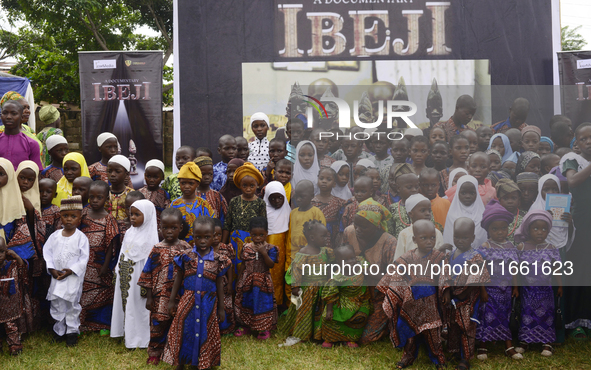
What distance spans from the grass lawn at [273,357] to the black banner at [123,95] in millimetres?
4160

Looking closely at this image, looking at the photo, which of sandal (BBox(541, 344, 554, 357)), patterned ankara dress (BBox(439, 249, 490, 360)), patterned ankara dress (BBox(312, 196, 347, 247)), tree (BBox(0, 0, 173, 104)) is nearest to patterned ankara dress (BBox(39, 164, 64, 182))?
patterned ankara dress (BBox(312, 196, 347, 247))

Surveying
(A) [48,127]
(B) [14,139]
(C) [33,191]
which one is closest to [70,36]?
(A) [48,127]

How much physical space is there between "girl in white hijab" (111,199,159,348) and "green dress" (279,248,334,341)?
1.27 m

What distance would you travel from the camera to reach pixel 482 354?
3.98 m

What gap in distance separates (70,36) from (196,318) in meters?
15.6

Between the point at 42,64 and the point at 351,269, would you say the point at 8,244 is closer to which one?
the point at 351,269

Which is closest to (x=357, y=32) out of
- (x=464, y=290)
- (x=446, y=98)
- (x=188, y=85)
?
(x=446, y=98)

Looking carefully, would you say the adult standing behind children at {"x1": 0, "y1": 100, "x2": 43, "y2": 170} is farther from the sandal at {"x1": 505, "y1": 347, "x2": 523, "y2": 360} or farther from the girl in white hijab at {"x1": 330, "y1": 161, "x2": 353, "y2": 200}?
the sandal at {"x1": 505, "y1": 347, "x2": 523, "y2": 360}

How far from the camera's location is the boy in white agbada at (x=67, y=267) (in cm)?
426

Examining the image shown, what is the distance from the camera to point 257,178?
478 centimetres

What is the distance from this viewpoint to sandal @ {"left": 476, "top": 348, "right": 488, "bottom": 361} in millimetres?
3962

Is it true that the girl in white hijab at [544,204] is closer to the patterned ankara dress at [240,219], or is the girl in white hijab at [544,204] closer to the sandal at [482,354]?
the sandal at [482,354]

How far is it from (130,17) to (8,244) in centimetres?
1375

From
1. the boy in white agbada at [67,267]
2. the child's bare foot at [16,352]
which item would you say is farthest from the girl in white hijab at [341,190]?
the child's bare foot at [16,352]
